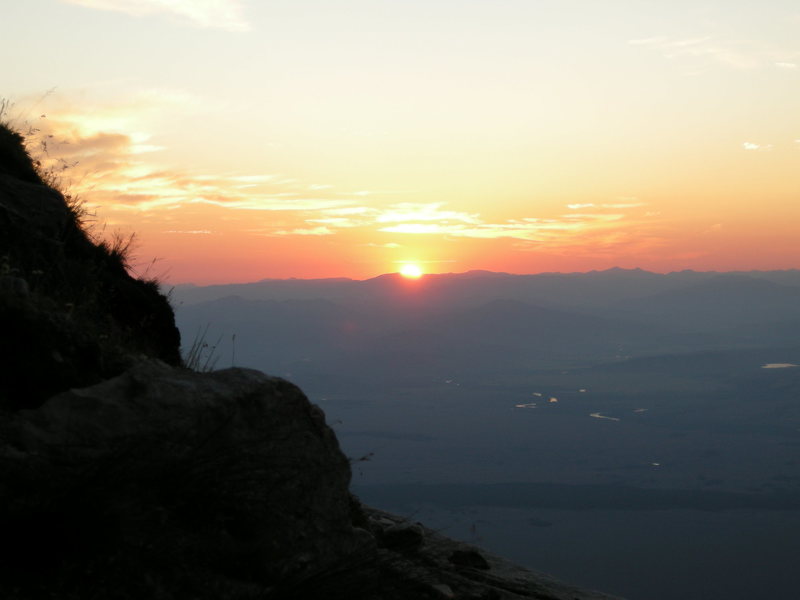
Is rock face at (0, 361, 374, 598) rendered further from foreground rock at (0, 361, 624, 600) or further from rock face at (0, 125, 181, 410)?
rock face at (0, 125, 181, 410)

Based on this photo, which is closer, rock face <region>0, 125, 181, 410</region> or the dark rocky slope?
the dark rocky slope

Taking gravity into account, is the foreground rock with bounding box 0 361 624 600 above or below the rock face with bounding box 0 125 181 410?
below

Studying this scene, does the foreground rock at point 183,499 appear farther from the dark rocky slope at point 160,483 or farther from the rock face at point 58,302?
the rock face at point 58,302

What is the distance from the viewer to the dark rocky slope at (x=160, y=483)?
405cm

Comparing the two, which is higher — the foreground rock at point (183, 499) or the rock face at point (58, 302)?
the rock face at point (58, 302)

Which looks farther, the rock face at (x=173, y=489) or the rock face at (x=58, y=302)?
the rock face at (x=58, y=302)

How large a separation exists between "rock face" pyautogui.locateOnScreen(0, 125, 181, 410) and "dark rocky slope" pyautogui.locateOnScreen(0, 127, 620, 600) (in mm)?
21

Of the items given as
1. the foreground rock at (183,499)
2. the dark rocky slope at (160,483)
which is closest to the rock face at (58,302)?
the dark rocky slope at (160,483)

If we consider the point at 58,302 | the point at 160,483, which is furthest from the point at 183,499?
the point at 58,302

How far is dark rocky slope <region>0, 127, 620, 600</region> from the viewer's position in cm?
405

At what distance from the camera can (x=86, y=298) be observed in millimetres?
7441

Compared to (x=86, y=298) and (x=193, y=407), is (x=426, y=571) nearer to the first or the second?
(x=193, y=407)

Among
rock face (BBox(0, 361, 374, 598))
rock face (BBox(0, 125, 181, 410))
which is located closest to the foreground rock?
rock face (BBox(0, 361, 374, 598))

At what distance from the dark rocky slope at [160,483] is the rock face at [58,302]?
0.02 m
